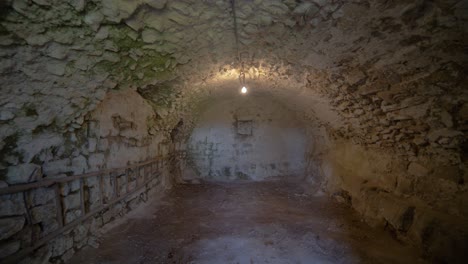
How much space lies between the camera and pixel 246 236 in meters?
2.94

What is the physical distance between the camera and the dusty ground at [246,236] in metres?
2.46

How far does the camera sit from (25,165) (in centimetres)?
194

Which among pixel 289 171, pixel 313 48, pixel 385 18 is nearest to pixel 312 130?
pixel 289 171

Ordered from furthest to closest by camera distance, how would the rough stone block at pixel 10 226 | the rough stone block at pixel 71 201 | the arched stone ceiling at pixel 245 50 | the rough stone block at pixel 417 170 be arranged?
the rough stone block at pixel 417 170 < the rough stone block at pixel 71 201 < the rough stone block at pixel 10 226 < the arched stone ceiling at pixel 245 50

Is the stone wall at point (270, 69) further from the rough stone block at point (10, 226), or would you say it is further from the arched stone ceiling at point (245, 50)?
the rough stone block at point (10, 226)

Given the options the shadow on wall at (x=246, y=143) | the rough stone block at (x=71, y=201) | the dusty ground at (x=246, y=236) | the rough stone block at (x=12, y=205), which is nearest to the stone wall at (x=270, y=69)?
the rough stone block at (x=12, y=205)

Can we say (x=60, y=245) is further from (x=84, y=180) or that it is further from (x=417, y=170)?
(x=417, y=170)

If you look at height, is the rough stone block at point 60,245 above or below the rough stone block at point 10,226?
below

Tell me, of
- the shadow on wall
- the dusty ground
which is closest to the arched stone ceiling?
the dusty ground

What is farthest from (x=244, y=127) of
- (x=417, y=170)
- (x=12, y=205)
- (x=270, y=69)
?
(x=12, y=205)

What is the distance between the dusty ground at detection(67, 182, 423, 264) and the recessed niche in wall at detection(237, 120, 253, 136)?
8.45 feet

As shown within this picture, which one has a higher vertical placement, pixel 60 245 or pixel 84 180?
pixel 84 180

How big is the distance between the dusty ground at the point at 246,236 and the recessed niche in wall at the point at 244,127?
257 cm

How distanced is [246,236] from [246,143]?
394 cm
